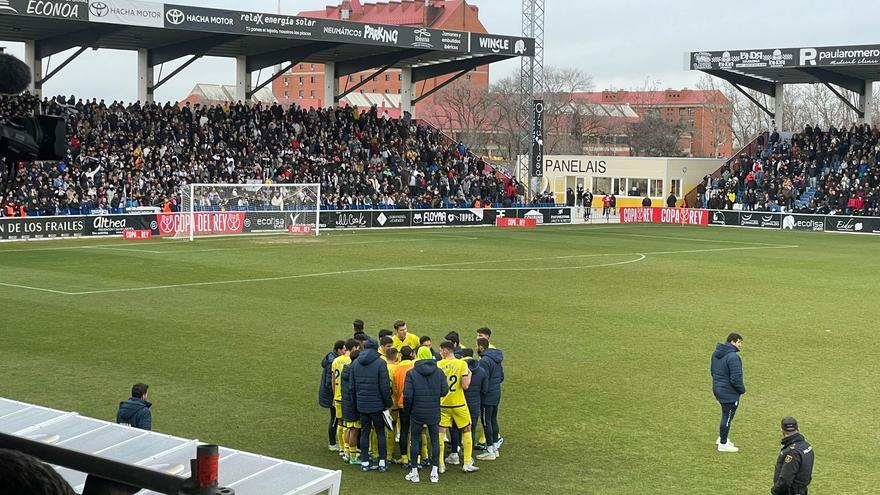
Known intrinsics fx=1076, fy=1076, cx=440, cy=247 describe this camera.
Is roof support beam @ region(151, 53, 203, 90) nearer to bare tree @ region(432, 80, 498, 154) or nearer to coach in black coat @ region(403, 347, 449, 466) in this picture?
coach in black coat @ region(403, 347, 449, 466)

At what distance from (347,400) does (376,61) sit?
46.1 meters

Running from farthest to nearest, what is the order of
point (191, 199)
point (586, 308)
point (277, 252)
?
point (191, 199) → point (277, 252) → point (586, 308)

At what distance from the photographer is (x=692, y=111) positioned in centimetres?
14175

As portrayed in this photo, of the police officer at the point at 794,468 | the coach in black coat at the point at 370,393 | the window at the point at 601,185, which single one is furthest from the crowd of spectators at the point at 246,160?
the police officer at the point at 794,468

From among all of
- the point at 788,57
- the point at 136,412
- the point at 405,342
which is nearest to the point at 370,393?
the point at 136,412

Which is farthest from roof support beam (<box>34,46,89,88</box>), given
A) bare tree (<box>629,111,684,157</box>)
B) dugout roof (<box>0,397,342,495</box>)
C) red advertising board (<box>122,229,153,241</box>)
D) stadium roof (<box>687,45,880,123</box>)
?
bare tree (<box>629,111,684,157</box>)

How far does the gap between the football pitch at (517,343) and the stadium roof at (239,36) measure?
34.1 ft

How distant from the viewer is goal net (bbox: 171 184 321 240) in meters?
42.5

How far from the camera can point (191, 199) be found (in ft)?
138

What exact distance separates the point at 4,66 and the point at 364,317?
18.3 metres

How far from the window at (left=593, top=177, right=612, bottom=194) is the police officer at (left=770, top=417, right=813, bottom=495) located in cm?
6219

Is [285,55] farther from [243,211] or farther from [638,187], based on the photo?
[638,187]

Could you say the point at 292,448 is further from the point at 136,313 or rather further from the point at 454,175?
the point at 454,175

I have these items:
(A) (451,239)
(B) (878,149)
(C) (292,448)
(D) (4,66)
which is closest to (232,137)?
(A) (451,239)
